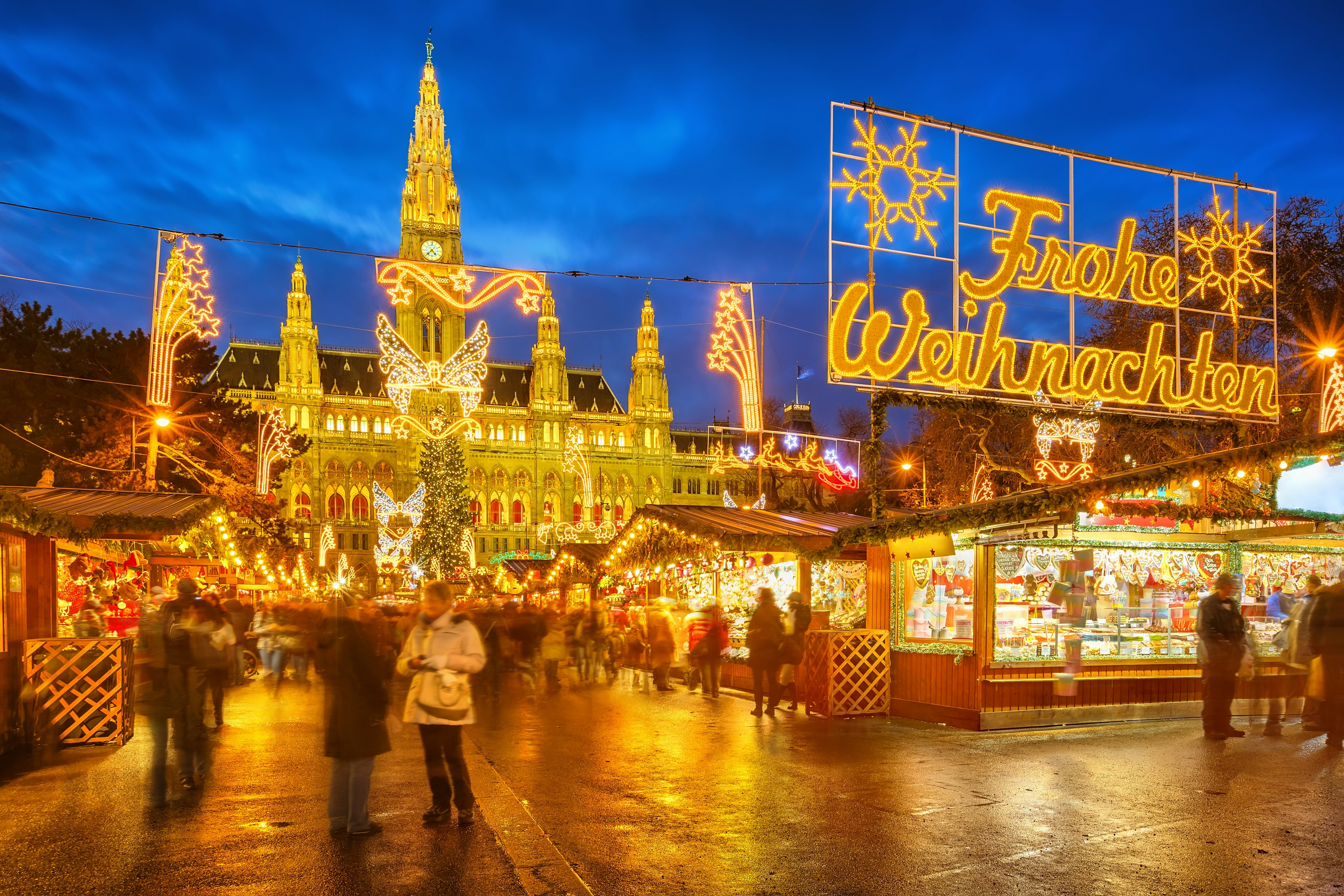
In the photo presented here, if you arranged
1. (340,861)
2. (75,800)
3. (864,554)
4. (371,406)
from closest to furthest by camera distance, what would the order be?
(340,861), (75,800), (864,554), (371,406)

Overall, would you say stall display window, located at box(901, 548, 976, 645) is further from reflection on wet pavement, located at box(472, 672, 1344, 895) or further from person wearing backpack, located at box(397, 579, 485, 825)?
person wearing backpack, located at box(397, 579, 485, 825)

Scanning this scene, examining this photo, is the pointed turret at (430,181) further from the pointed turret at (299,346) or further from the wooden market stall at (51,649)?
the wooden market stall at (51,649)

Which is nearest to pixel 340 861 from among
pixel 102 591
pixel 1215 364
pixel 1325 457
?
pixel 1325 457

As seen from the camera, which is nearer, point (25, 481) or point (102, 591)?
point (102, 591)

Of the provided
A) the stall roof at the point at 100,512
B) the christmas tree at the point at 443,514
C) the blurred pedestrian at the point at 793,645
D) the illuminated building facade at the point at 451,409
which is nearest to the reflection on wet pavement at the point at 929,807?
A: the blurred pedestrian at the point at 793,645

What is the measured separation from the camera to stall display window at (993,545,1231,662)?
11.3m

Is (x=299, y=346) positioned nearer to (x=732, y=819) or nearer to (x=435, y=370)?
(x=435, y=370)

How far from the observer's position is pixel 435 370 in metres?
20.4

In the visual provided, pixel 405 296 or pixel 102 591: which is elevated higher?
pixel 405 296

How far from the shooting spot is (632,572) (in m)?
23.1

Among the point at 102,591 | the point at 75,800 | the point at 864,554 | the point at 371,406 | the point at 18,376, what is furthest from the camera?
the point at 371,406

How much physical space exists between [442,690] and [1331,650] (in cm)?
836

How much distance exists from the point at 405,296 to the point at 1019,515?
8.36 metres

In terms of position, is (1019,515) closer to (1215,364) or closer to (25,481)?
(1215,364)
